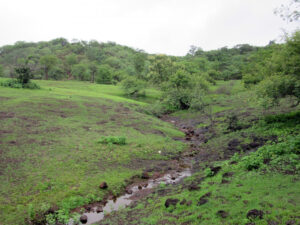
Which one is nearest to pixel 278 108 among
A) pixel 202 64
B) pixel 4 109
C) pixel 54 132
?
pixel 54 132

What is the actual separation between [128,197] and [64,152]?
9624 mm

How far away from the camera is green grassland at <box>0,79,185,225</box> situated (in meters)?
16.2

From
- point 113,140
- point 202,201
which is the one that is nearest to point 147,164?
point 113,140

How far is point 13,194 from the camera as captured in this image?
15.9 metres

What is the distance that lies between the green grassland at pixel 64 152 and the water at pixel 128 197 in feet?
3.43

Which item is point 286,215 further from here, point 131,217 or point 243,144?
point 243,144

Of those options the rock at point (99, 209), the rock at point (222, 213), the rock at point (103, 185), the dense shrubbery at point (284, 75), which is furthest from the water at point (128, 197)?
the dense shrubbery at point (284, 75)

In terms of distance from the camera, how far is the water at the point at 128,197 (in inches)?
591

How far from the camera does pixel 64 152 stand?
23484 millimetres

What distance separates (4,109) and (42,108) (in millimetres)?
5458

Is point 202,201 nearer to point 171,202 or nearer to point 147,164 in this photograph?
point 171,202

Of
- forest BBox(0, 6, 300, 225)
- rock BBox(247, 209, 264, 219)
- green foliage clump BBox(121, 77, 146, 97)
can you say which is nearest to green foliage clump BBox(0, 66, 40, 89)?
forest BBox(0, 6, 300, 225)

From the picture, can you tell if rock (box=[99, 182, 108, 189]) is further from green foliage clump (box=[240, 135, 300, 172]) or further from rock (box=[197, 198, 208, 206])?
green foliage clump (box=[240, 135, 300, 172])

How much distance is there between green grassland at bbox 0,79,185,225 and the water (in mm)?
1045
